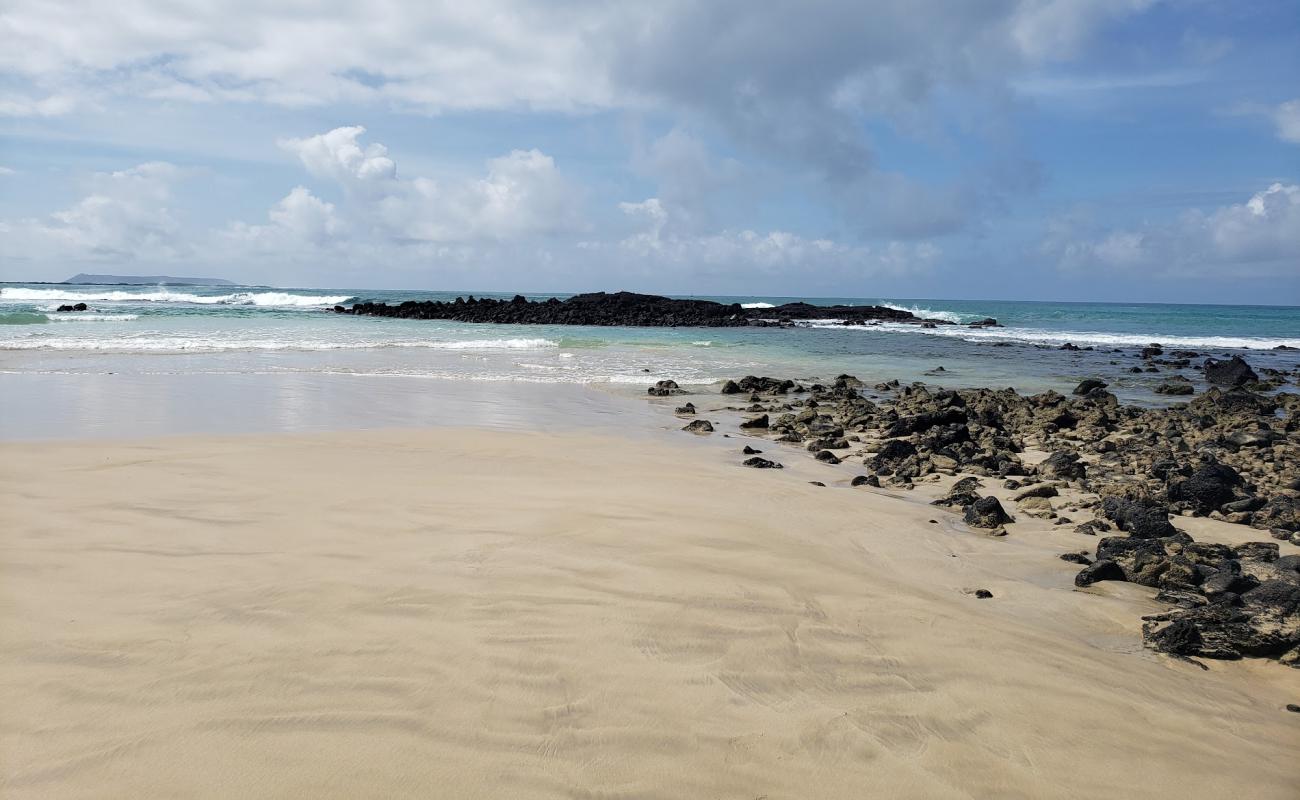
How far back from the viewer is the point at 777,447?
9.76 metres

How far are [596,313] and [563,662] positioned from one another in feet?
144

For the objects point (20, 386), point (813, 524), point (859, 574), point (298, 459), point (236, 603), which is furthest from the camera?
point (20, 386)

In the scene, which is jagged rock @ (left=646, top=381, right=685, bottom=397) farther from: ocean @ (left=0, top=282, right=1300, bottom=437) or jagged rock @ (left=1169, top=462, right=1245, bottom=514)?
jagged rock @ (left=1169, top=462, right=1245, bottom=514)

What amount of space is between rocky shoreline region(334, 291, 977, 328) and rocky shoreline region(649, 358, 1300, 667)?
96.2 ft

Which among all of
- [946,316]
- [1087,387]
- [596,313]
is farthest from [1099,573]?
[946,316]

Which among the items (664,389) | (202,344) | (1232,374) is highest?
(202,344)

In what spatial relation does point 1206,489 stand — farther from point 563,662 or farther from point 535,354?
point 535,354

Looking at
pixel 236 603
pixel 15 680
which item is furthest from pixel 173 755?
pixel 236 603

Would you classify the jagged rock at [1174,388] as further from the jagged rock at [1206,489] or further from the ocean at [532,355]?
the jagged rock at [1206,489]

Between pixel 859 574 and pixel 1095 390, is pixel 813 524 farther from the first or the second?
pixel 1095 390

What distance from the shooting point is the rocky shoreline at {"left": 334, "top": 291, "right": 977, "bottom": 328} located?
44656mm

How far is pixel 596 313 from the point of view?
152 feet

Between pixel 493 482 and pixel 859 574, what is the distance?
125 inches

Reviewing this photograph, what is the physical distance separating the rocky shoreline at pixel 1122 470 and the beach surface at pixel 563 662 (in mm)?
286
